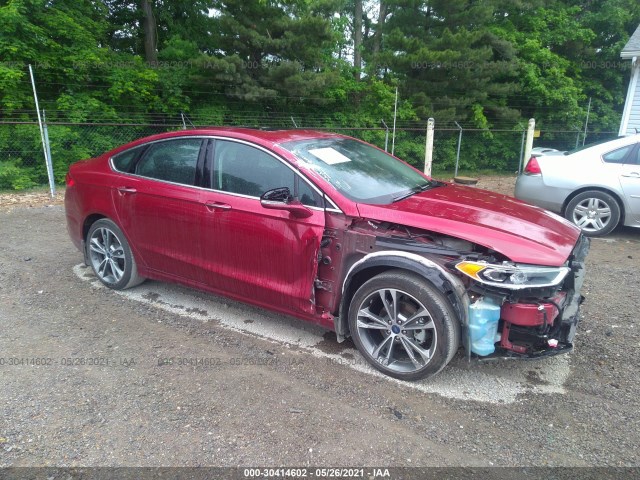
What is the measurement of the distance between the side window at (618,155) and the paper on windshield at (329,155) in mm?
4710

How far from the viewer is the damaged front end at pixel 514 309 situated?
275 cm

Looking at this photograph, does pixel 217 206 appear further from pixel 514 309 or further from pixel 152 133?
pixel 152 133

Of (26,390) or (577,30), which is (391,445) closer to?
(26,390)

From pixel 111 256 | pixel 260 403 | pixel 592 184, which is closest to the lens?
pixel 260 403

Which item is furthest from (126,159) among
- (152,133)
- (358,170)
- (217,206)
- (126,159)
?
(152,133)

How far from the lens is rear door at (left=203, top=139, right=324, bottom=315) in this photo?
10.8ft

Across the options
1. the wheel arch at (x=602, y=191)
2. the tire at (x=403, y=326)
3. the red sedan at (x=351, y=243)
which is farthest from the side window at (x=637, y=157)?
the tire at (x=403, y=326)

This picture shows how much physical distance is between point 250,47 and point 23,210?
7175mm

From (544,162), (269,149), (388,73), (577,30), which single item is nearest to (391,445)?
(269,149)

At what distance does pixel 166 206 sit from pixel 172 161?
42cm

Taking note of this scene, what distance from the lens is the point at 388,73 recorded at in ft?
49.6

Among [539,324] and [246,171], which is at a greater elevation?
[246,171]

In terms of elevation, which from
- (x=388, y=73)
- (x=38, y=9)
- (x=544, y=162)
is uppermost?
(x=38, y=9)

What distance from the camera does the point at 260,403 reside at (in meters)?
2.89
